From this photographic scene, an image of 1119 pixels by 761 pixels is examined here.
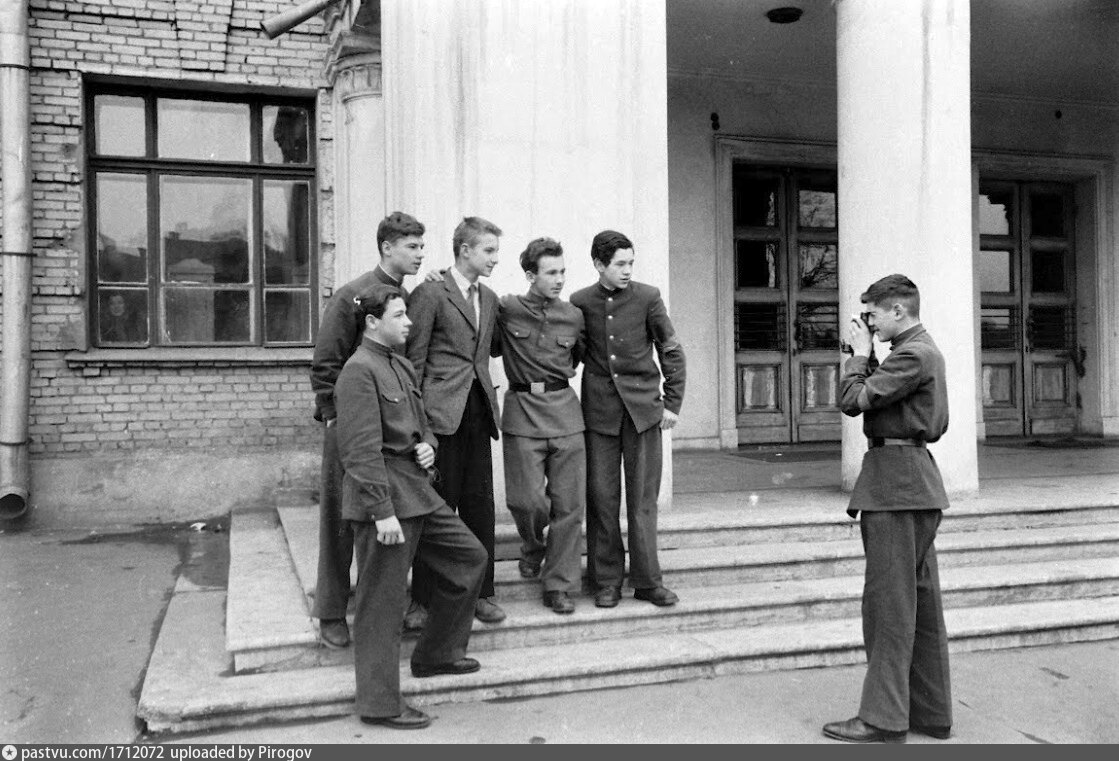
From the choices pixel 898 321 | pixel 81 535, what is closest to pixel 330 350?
pixel 898 321

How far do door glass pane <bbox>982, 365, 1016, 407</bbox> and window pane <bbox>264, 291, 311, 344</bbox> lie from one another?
8.43 meters

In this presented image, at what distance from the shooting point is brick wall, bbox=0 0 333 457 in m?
8.19

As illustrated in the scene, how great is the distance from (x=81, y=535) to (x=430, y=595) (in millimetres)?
4596

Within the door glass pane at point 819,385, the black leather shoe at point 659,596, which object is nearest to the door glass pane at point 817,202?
the door glass pane at point 819,385

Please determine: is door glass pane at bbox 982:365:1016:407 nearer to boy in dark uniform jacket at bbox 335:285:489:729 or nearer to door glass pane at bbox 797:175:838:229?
door glass pane at bbox 797:175:838:229

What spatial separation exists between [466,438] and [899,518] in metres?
2.08

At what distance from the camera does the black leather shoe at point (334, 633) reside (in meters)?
4.50

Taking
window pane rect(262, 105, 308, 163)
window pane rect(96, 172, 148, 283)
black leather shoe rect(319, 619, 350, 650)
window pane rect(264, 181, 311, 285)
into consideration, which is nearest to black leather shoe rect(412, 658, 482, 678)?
black leather shoe rect(319, 619, 350, 650)

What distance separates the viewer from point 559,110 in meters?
6.32

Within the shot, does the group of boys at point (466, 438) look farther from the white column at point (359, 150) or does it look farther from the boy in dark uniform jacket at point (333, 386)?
the white column at point (359, 150)

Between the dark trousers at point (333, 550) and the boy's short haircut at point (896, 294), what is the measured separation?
2.50 meters

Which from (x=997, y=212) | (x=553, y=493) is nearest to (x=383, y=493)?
(x=553, y=493)

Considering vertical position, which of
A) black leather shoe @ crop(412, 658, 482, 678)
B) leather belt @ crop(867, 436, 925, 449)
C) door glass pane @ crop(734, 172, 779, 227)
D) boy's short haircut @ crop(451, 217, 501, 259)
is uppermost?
door glass pane @ crop(734, 172, 779, 227)

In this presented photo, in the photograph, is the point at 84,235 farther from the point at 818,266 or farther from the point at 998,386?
the point at 998,386
